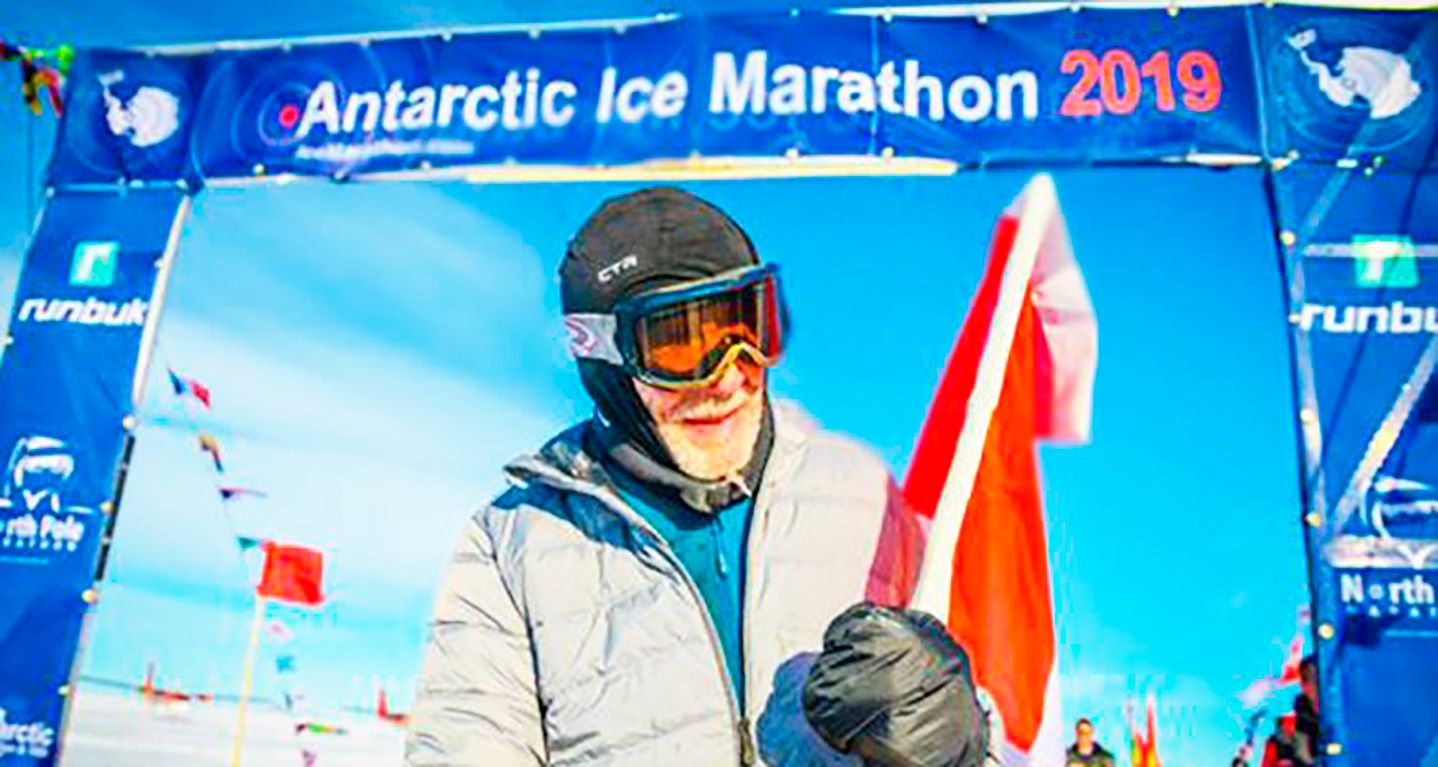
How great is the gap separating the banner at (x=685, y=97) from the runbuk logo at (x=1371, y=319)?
72 cm

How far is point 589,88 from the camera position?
4.95m

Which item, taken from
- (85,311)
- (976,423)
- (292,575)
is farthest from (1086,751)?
(85,311)

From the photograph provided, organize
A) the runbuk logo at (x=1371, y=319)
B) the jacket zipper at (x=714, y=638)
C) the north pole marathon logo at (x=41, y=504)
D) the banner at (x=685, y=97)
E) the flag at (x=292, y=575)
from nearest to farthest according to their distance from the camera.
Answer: the jacket zipper at (x=714, y=638)
the runbuk logo at (x=1371, y=319)
the banner at (x=685, y=97)
the north pole marathon logo at (x=41, y=504)
the flag at (x=292, y=575)

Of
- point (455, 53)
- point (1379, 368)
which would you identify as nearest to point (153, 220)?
point (455, 53)

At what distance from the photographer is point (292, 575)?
6586 mm

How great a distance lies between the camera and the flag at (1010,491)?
131 inches

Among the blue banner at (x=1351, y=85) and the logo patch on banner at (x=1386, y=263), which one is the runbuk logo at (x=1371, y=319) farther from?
the blue banner at (x=1351, y=85)

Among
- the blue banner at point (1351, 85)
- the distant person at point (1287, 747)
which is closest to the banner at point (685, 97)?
the blue banner at point (1351, 85)

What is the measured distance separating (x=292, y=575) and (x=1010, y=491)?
473 cm

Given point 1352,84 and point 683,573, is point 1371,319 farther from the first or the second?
point 683,573

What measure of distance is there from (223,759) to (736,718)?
5.27 metres

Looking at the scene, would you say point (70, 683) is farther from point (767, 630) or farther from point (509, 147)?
point (767, 630)

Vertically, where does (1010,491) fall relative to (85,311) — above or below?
below

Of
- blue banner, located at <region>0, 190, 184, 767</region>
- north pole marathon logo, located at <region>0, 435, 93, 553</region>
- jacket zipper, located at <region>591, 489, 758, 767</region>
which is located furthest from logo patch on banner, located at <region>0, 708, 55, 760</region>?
jacket zipper, located at <region>591, 489, 758, 767</region>
